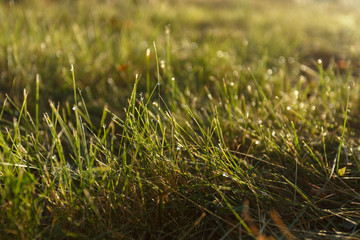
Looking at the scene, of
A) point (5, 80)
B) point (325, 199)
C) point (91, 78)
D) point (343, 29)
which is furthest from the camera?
point (343, 29)

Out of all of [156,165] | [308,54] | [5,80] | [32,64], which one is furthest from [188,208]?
[308,54]

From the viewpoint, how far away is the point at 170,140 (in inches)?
52.6

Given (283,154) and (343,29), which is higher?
(283,154)

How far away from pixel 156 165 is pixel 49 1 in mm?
4167

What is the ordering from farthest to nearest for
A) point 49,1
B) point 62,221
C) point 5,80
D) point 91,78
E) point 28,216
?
point 49,1 → point 91,78 → point 5,80 → point 62,221 → point 28,216

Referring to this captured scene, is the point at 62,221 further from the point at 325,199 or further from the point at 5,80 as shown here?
Answer: the point at 5,80

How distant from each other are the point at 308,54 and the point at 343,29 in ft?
6.42

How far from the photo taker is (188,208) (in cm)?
113

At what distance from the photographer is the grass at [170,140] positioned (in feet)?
3.42

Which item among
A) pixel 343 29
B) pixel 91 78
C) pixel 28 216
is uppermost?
pixel 28 216

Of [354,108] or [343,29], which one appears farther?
[343,29]

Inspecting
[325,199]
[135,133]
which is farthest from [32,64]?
[325,199]

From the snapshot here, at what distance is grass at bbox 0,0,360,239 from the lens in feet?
3.42

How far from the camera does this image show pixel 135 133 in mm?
1138
